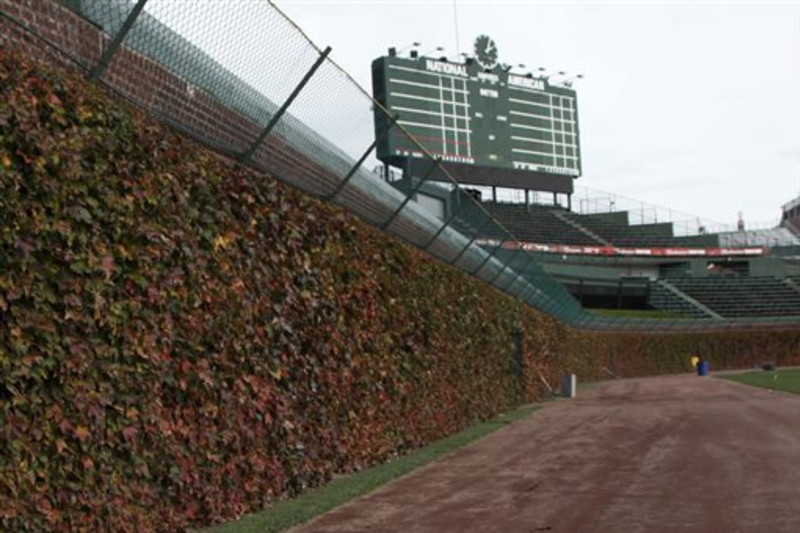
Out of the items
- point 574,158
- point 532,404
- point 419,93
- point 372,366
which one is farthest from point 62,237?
point 574,158

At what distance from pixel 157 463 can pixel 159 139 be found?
2.34 m

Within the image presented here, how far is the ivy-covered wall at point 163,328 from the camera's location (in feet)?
14.2

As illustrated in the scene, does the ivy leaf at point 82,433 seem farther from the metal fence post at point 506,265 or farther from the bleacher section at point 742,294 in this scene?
the bleacher section at point 742,294

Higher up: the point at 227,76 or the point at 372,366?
the point at 227,76

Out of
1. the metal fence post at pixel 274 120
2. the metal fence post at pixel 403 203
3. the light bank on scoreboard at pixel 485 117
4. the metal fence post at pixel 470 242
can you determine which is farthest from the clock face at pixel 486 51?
the metal fence post at pixel 274 120

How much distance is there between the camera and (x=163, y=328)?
5559mm

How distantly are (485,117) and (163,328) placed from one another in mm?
54839

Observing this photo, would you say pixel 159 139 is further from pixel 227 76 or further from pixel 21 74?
pixel 21 74

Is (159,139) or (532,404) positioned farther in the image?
(532,404)

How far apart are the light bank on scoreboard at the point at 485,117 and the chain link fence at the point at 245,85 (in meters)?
39.9

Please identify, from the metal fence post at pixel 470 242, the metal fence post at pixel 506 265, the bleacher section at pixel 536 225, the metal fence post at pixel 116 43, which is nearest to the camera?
A: the metal fence post at pixel 116 43

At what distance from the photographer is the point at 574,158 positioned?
6425cm

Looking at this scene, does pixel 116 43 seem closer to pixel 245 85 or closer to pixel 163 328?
pixel 245 85

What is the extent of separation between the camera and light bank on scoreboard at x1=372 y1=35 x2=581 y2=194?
53.3 metres
